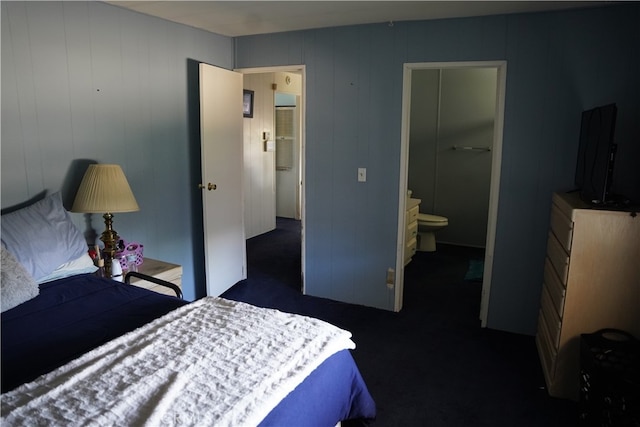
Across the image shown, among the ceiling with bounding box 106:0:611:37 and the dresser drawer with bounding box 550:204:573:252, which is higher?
the ceiling with bounding box 106:0:611:37

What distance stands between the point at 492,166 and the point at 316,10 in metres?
1.68

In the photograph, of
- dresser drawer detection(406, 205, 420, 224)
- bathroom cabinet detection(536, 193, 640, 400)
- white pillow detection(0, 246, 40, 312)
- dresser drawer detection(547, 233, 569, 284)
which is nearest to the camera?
white pillow detection(0, 246, 40, 312)

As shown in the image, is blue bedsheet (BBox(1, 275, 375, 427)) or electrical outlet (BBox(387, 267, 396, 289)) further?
electrical outlet (BBox(387, 267, 396, 289))

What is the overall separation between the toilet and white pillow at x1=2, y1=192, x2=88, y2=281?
364 centimetres

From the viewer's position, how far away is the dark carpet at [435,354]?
2373 mm

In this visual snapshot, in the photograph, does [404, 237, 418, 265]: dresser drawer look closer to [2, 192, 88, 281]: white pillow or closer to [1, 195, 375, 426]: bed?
[1, 195, 375, 426]: bed

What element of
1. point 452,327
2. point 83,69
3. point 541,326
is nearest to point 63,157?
point 83,69

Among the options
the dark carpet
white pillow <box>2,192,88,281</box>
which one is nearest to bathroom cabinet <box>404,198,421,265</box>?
the dark carpet

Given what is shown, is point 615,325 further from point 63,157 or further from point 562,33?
point 63,157

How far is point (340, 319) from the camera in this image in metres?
3.51

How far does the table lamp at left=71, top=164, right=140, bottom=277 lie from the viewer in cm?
257

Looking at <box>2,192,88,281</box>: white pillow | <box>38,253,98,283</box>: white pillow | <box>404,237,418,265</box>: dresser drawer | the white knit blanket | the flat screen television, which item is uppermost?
the flat screen television

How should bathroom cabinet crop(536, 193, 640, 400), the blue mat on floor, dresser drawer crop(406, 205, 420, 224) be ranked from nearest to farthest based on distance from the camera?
bathroom cabinet crop(536, 193, 640, 400)
the blue mat on floor
dresser drawer crop(406, 205, 420, 224)

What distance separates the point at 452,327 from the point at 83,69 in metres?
3.07
